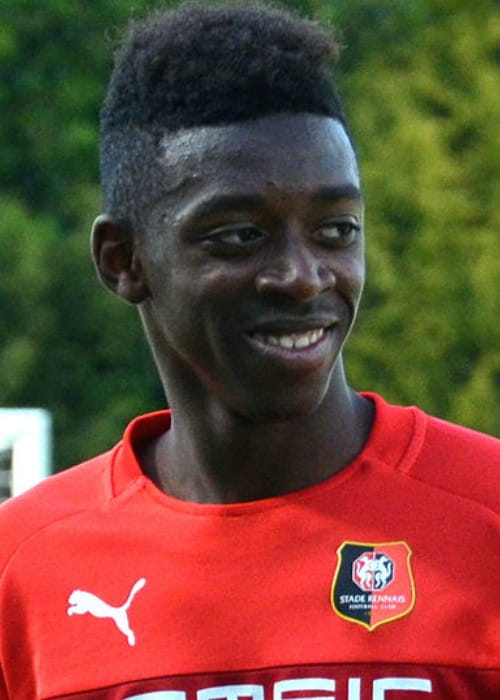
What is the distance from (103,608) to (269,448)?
37 cm

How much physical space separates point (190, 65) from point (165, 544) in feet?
2.54

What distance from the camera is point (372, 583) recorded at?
3.43 meters

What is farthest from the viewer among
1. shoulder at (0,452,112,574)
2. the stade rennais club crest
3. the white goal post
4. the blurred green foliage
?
the blurred green foliage

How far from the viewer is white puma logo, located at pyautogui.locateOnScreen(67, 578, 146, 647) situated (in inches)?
138

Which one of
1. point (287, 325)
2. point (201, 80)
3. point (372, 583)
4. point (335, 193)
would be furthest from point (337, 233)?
point (372, 583)

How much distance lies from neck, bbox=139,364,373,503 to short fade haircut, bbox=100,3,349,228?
1.19ft

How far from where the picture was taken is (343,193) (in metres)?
3.35

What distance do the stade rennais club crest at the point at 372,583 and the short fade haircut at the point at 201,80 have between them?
25.0 inches

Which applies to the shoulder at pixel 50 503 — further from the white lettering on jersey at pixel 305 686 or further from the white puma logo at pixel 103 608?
the white lettering on jersey at pixel 305 686

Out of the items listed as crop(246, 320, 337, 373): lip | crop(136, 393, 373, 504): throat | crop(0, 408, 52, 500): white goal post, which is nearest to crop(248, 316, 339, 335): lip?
crop(246, 320, 337, 373): lip

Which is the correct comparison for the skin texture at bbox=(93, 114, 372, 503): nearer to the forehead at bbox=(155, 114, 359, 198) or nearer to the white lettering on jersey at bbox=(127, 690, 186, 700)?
the forehead at bbox=(155, 114, 359, 198)

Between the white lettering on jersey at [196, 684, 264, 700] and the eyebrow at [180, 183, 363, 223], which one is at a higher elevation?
the eyebrow at [180, 183, 363, 223]

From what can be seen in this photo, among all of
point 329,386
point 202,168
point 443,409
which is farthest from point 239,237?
point 443,409

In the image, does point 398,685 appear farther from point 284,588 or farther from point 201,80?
point 201,80
